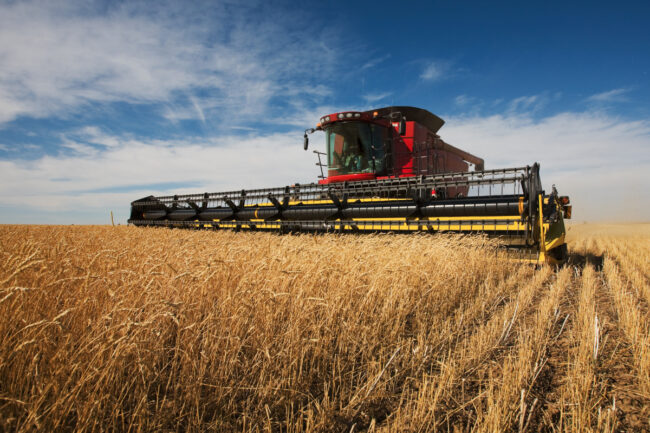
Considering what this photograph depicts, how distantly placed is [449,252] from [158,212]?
30.1 ft

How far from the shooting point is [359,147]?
335 inches

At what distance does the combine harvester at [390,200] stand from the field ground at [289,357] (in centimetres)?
223

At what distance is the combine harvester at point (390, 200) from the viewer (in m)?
5.20

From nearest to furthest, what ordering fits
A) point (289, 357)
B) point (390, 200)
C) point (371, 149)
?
point (289, 357) → point (390, 200) → point (371, 149)

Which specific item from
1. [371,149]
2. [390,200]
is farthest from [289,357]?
[371,149]

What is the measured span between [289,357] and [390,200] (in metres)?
4.89

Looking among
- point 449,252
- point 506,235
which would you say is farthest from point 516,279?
point 449,252

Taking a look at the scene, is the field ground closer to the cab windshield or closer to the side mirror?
the side mirror

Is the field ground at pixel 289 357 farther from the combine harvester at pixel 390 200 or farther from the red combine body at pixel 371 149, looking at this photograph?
the red combine body at pixel 371 149

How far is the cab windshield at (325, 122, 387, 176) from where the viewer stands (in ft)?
27.6

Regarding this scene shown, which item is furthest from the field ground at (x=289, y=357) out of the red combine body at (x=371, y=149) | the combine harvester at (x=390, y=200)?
the red combine body at (x=371, y=149)

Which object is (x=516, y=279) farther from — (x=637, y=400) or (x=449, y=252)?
(x=637, y=400)

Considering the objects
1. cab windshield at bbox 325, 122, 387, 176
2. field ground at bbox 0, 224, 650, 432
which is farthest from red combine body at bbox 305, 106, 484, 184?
field ground at bbox 0, 224, 650, 432

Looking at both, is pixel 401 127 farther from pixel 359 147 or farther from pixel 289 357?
pixel 289 357
